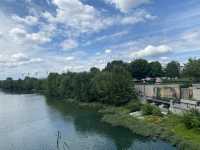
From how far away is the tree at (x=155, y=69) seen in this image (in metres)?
81.6

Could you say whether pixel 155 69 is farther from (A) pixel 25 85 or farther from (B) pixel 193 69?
(A) pixel 25 85

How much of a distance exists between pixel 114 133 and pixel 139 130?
293 cm

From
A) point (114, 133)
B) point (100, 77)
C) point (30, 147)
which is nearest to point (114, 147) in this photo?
point (114, 133)

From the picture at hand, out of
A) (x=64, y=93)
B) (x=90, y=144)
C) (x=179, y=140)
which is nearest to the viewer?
(x=179, y=140)

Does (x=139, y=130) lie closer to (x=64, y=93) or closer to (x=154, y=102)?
(x=154, y=102)

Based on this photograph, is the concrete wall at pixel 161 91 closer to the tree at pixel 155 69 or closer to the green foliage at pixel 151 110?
the green foliage at pixel 151 110

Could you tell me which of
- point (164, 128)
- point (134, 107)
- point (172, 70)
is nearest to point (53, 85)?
point (172, 70)

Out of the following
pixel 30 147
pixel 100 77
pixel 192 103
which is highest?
pixel 100 77

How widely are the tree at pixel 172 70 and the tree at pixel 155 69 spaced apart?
3174 millimetres

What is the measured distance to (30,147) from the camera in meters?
24.8

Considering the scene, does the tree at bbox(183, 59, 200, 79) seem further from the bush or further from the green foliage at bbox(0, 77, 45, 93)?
the green foliage at bbox(0, 77, 45, 93)

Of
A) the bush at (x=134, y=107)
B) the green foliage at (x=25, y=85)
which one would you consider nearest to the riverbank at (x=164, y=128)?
the bush at (x=134, y=107)

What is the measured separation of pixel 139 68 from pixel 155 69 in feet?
20.8

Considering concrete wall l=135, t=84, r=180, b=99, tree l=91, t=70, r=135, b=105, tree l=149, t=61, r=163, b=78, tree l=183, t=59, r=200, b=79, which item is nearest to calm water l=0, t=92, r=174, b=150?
tree l=91, t=70, r=135, b=105
